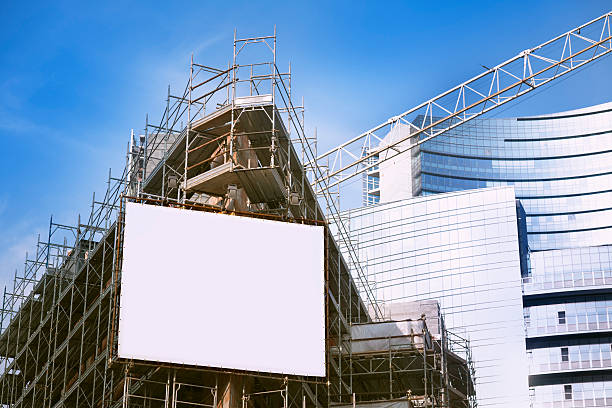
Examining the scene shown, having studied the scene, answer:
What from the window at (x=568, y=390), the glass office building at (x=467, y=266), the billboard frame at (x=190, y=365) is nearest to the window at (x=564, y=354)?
the window at (x=568, y=390)

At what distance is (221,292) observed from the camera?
37938 millimetres

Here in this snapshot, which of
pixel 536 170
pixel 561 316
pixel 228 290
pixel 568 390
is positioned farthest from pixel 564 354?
pixel 228 290

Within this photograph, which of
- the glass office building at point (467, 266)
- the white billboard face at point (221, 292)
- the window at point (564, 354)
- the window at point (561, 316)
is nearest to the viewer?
the white billboard face at point (221, 292)

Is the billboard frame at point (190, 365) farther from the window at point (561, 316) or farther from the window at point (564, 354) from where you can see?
the window at point (561, 316)

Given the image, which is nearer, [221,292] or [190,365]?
[190,365]

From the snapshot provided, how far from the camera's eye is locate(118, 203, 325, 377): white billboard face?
36.6 meters

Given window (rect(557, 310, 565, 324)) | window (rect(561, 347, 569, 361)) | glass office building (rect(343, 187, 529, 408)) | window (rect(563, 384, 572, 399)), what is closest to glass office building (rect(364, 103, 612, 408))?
glass office building (rect(343, 187, 529, 408))

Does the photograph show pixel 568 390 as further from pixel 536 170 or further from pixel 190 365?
pixel 190 365

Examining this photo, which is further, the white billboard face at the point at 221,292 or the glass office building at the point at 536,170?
the glass office building at the point at 536,170

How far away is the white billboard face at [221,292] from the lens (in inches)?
1442

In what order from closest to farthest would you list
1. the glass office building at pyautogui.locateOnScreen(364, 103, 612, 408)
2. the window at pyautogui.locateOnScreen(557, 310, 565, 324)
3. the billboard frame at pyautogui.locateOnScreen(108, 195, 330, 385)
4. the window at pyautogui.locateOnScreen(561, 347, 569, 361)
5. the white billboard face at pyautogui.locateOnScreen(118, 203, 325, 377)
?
the billboard frame at pyautogui.locateOnScreen(108, 195, 330, 385) < the white billboard face at pyautogui.locateOnScreen(118, 203, 325, 377) < the window at pyautogui.locateOnScreen(561, 347, 569, 361) < the window at pyautogui.locateOnScreen(557, 310, 565, 324) < the glass office building at pyautogui.locateOnScreen(364, 103, 612, 408)

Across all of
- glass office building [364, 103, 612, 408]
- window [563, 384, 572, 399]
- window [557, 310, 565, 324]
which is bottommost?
window [563, 384, 572, 399]

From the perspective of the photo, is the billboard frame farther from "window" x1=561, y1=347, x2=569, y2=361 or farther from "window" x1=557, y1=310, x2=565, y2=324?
"window" x1=557, y1=310, x2=565, y2=324

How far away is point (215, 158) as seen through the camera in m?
41.7
